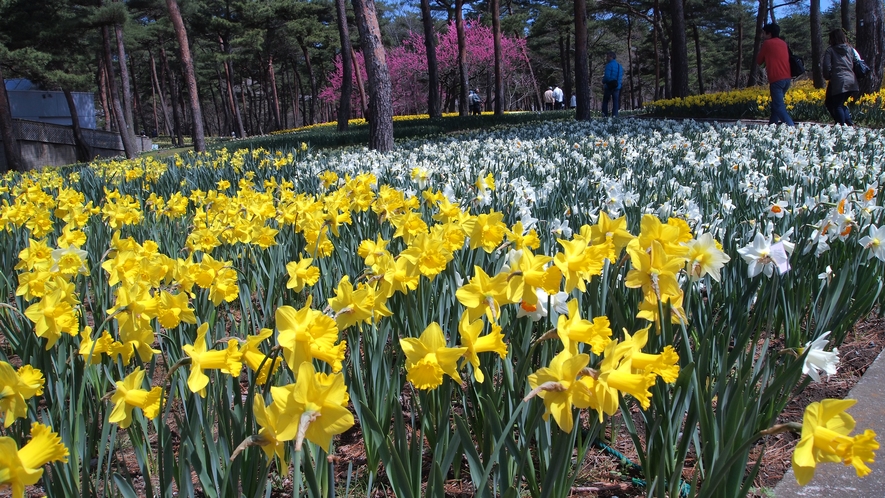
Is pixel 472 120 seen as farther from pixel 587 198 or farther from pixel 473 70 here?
pixel 473 70

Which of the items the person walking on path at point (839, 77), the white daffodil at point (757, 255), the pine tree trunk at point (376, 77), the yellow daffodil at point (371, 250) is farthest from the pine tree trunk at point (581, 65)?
the yellow daffodil at point (371, 250)

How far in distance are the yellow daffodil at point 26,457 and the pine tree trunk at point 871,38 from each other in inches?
545

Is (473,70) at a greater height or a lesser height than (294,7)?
lesser

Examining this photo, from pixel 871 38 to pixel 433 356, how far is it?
1409cm

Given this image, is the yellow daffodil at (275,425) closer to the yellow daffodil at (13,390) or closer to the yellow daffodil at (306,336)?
the yellow daffodil at (306,336)

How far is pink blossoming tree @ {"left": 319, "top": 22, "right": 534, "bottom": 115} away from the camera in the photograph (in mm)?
33906

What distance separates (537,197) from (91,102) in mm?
38123

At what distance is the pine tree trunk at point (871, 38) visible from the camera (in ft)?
37.2

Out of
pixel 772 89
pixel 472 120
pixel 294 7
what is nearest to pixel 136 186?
pixel 772 89

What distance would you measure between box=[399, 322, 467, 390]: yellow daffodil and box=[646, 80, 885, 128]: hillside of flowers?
10.7 metres

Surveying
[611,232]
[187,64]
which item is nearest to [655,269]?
[611,232]

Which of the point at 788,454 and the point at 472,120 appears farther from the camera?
the point at 472,120

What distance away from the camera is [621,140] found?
685cm

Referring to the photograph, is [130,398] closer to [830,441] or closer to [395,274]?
[395,274]
